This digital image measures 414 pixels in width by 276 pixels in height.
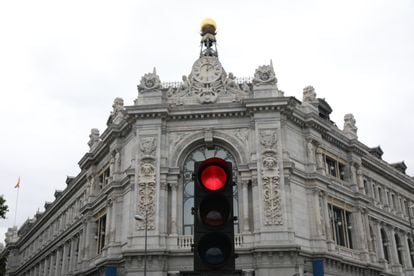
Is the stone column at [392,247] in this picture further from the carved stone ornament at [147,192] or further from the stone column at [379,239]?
the carved stone ornament at [147,192]

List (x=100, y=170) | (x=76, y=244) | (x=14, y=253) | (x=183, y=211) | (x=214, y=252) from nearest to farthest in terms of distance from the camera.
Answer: (x=214, y=252), (x=183, y=211), (x=100, y=170), (x=76, y=244), (x=14, y=253)

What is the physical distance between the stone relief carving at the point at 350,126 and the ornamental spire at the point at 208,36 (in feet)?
46.0

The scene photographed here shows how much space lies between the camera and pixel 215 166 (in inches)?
259

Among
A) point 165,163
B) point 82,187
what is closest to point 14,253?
point 82,187

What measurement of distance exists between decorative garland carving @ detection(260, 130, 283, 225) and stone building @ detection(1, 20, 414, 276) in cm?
7

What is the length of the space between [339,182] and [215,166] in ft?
118

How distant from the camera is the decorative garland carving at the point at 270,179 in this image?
106ft

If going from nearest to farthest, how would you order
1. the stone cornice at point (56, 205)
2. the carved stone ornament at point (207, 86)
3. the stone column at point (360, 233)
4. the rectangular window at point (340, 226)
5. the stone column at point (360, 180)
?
1. the carved stone ornament at point (207, 86)
2. the rectangular window at point (340, 226)
3. the stone column at point (360, 233)
4. the stone column at point (360, 180)
5. the stone cornice at point (56, 205)

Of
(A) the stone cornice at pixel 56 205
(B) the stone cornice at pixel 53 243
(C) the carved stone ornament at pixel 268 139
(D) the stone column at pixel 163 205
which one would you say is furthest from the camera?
(A) the stone cornice at pixel 56 205

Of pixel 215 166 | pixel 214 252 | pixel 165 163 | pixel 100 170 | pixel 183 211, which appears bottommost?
pixel 214 252

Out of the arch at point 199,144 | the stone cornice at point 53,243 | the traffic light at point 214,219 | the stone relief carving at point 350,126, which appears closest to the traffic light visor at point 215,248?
the traffic light at point 214,219

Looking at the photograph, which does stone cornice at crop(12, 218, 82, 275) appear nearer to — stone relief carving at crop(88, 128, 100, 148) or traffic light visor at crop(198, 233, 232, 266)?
stone relief carving at crop(88, 128, 100, 148)

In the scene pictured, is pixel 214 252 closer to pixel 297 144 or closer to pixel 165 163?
pixel 165 163

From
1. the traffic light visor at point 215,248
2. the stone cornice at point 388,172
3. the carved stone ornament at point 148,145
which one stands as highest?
the stone cornice at point 388,172
